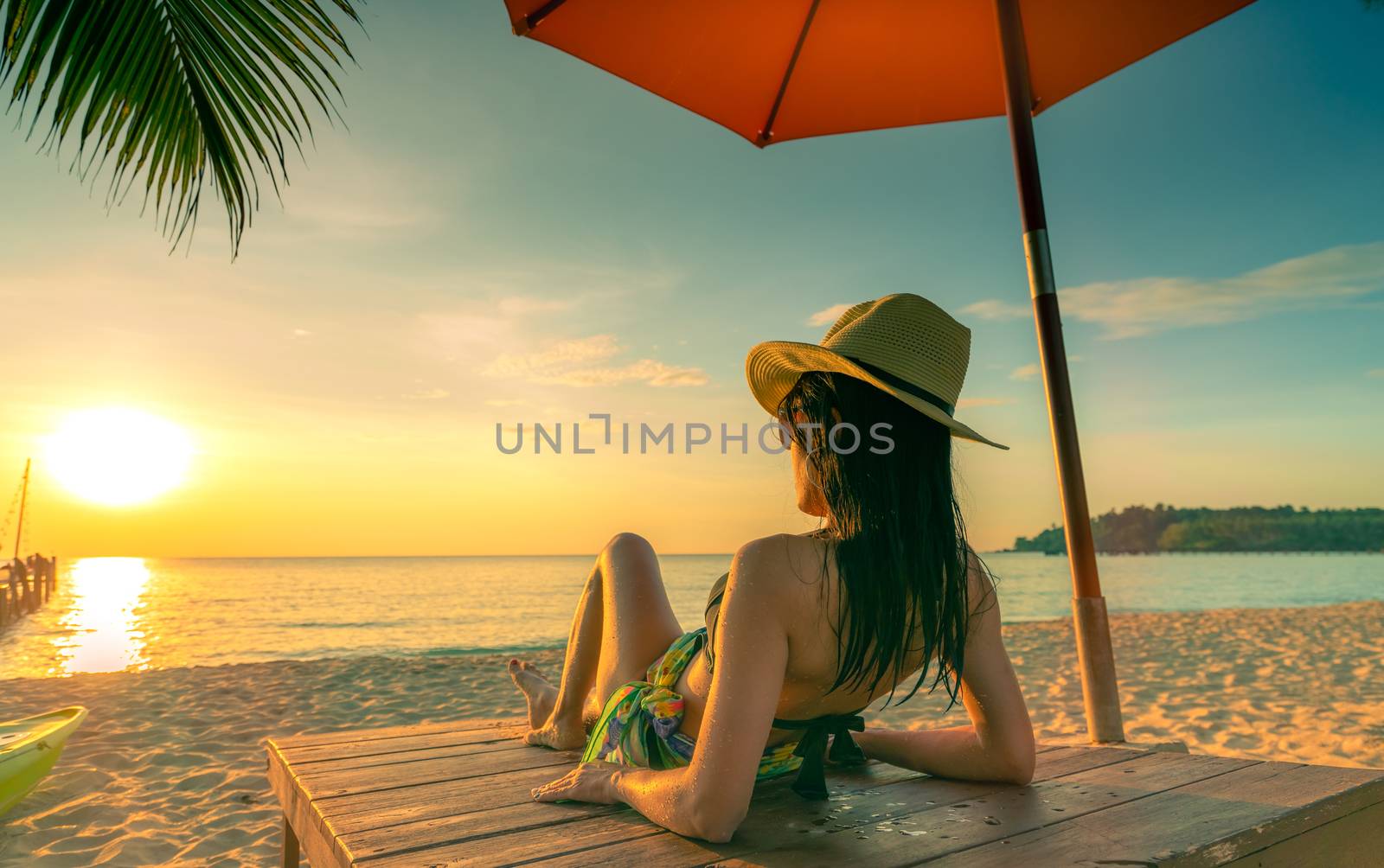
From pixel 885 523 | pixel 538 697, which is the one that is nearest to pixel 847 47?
pixel 885 523

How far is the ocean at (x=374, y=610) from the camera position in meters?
15.4

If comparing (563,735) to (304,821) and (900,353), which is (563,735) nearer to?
(304,821)

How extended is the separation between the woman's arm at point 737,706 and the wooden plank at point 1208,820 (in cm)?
38

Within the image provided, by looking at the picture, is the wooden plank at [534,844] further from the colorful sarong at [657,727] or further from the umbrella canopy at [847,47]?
the umbrella canopy at [847,47]

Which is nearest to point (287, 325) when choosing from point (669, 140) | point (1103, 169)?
point (669, 140)

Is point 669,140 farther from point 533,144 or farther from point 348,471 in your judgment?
point 348,471

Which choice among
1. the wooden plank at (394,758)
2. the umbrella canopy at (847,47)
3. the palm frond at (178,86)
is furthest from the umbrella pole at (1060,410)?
the palm frond at (178,86)

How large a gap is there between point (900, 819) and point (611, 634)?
903mm

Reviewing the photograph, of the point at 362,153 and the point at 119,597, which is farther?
the point at 119,597

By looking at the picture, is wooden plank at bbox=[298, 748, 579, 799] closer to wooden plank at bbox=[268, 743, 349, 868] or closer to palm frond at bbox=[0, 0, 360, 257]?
wooden plank at bbox=[268, 743, 349, 868]

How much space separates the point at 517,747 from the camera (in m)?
2.24

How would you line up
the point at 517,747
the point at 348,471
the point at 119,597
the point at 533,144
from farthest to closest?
the point at 348,471
the point at 119,597
the point at 533,144
the point at 517,747

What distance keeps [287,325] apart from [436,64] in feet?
38.5

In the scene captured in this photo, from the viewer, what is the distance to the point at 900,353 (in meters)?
1.41
